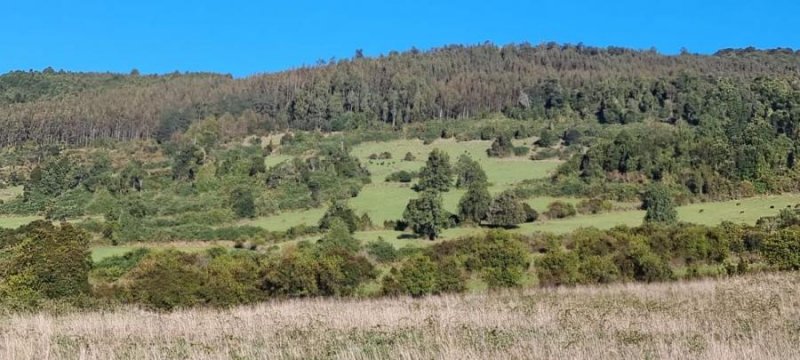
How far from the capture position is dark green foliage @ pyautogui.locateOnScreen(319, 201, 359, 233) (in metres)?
63.9

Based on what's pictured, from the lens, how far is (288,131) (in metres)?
Result: 139

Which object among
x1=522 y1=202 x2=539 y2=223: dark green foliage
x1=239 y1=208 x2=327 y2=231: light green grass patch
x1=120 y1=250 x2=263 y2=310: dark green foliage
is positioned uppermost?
x1=522 y1=202 x2=539 y2=223: dark green foliage

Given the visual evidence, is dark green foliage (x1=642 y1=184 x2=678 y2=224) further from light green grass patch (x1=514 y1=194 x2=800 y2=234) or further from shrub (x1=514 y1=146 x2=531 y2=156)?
shrub (x1=514 y1=146 x2=531 y2=156)

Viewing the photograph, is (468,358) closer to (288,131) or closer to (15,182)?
(15,182)

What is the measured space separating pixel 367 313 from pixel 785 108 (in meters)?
121

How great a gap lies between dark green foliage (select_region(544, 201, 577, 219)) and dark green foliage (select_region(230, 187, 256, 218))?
107 feet

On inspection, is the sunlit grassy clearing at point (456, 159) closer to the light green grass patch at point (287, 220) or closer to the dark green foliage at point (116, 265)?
the light green grass patch at point (287, 220)

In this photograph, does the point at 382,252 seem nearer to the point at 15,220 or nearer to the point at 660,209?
the point at 660,209

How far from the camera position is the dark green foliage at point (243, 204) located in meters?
78.4

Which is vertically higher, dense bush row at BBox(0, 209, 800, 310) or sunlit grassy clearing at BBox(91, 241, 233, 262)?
dense bush row at BBox(0, 209, 800, 310)

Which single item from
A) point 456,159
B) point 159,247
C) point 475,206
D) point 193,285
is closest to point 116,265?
point 159,247

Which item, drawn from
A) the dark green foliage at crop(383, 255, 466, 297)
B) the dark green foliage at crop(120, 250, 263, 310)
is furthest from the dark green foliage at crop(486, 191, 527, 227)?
the dark green foliage at crop(120, 250, 263, 310)

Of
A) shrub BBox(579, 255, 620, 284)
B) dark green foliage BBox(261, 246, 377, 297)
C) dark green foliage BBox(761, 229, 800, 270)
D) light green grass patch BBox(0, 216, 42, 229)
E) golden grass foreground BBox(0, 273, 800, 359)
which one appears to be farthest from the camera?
light green grass patch BBox(0, 216, 42, 229)

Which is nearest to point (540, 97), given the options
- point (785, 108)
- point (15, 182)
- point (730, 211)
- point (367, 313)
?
point (785, 108)
